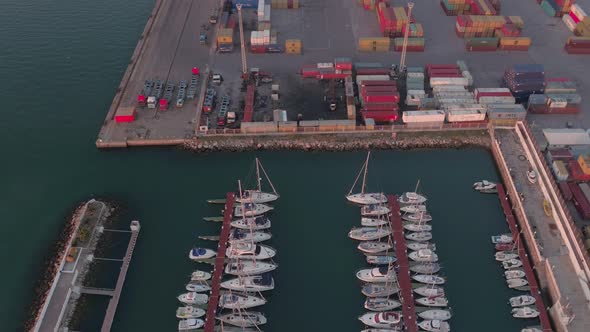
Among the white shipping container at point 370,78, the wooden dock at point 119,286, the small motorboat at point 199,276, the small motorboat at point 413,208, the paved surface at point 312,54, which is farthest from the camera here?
the white shipping container at point 370,78

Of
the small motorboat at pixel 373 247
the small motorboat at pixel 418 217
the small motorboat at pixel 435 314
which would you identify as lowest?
the small motorboat at pixel 435 314

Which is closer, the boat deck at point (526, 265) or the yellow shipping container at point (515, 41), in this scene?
the boat deck at point (526, 265)

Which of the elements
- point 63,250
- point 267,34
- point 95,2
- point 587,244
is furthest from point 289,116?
point 95,2

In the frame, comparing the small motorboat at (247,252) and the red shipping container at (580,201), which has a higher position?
the red shipping container at (580,201)

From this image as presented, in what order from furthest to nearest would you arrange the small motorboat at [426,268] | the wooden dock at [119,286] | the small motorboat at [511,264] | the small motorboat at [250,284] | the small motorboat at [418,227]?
the small motorboat at [418,227]
the small motorboat at [511,264]
the small motorboat at [426,268]
the small motorboat at [250,284]
the wooden dock at [119,286]

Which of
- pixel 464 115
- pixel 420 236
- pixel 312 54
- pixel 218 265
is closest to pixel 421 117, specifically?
pixel 464 115

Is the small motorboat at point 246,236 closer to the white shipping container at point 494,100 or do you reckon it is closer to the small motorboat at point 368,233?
the small motorboat at point 368,233

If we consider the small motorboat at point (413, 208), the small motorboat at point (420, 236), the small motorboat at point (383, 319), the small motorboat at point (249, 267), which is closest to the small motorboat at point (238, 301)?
the small motorboat at point (249, 267)
